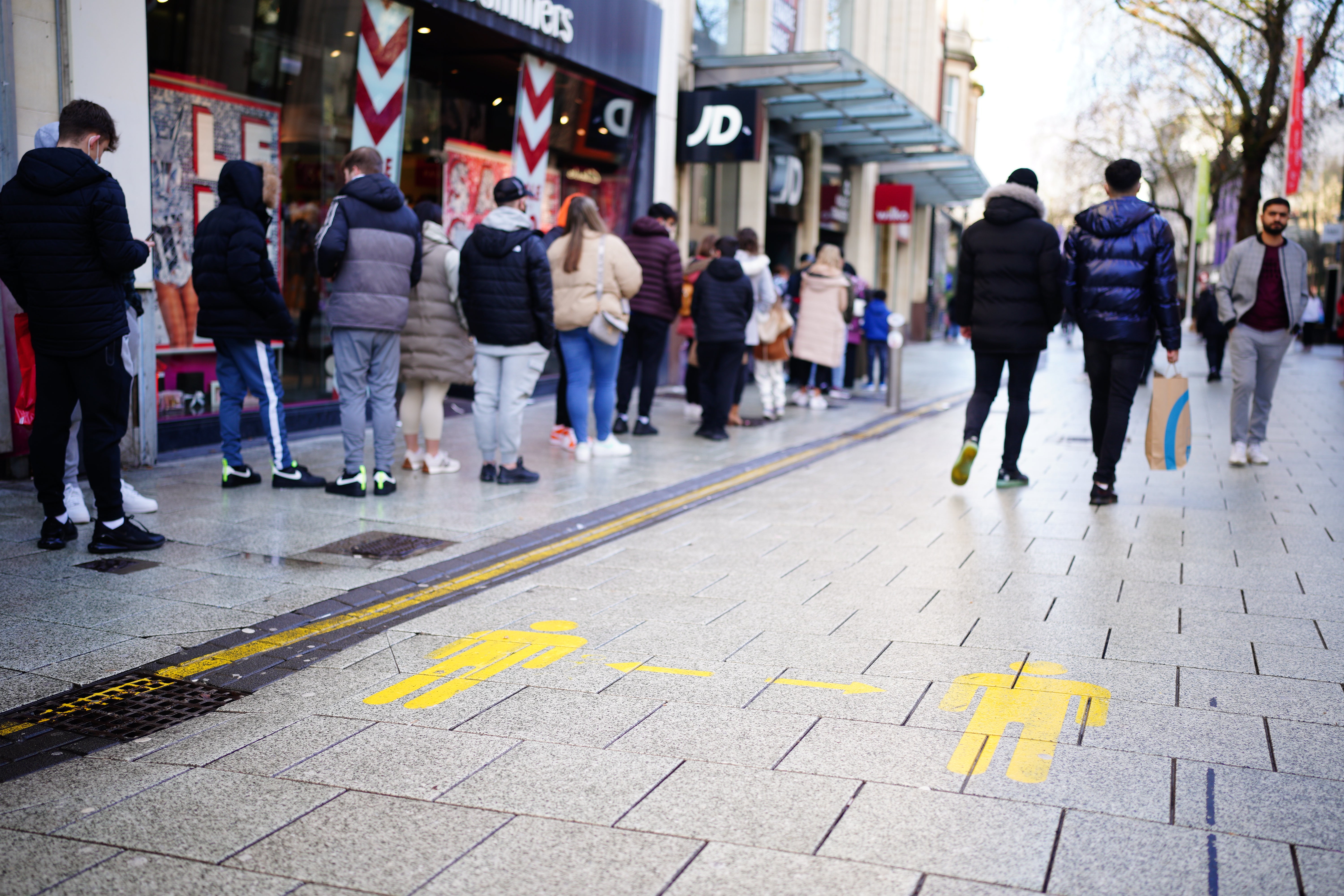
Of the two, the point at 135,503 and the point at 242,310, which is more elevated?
the point at 242,310

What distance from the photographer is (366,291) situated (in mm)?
7012

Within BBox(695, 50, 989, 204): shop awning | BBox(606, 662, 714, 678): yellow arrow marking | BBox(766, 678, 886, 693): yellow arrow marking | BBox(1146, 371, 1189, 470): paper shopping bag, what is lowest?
BBox(606, 662, 714, 678): yellow arrow marking

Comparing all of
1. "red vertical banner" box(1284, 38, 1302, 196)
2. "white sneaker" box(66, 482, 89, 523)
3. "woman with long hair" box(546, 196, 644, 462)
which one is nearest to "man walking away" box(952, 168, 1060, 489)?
"woman with long hair" box(546, 196, 644, 462)

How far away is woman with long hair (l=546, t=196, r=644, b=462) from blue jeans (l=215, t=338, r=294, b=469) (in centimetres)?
195

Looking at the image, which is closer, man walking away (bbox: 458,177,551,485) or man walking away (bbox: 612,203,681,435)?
man walking away (bbox: 458,177,551,485)

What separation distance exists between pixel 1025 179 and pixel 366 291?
425 cm

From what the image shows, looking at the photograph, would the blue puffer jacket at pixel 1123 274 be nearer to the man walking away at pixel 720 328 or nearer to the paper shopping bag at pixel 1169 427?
the paper shopping bag at pixel 1169 427

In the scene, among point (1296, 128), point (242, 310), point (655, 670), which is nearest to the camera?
point (655, 670)

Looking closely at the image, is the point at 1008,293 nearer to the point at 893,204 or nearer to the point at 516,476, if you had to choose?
the point at 516,476

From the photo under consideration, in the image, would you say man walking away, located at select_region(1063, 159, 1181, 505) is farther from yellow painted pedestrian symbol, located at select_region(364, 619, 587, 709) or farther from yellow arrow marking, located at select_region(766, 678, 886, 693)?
yellow painted pedestrian symbol, located at select_region(364, 619, 587, 709)

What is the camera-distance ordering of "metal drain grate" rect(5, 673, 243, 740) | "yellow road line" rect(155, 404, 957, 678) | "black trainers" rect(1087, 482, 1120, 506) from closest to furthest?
"metal drain grate" rect(5, 673, 243, 740)
"yellow road line" rect(155, 404, 957, 678)
"black trainers" rect(1087, 482, 1120, 506)

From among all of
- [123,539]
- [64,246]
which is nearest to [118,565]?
[123,539]

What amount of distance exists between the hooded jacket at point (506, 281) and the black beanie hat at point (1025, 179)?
10.0 feet

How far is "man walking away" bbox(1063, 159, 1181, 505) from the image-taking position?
724 cm
